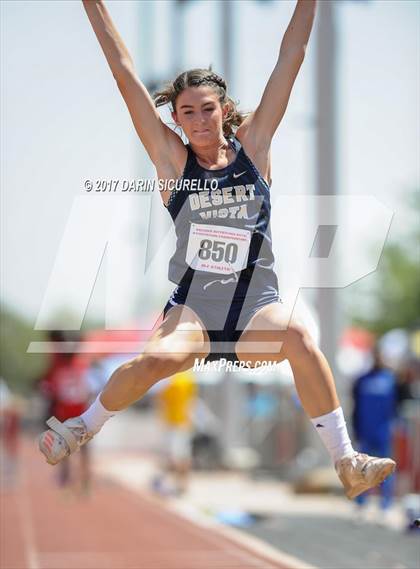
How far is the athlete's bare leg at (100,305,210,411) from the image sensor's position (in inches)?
209

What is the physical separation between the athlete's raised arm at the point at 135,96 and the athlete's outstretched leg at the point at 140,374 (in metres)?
0.72

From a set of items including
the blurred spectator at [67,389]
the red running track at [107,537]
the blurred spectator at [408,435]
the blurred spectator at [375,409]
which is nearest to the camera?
the red running track at [107,537]

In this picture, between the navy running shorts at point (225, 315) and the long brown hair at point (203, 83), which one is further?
the long brown hair at point (203, 83)

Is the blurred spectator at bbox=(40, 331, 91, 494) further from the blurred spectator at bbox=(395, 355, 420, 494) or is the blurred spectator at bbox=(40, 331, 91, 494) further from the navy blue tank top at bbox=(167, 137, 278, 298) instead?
the navy blue tank top at bbox=(167, 137, 278, 298)

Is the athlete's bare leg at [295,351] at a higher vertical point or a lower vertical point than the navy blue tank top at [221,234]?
lower

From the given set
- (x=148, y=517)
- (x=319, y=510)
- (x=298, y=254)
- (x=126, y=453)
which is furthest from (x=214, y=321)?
(x=126, y=453)

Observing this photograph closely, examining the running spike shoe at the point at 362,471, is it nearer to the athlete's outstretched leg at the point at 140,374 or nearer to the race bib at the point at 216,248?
the athlete's outstretched leg at the point at 140,374

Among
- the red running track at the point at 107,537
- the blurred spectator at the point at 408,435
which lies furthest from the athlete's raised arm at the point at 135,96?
the blurred spectator at the point at 408,435

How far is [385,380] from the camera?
43.7 ft

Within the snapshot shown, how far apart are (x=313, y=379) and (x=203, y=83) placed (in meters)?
1.42

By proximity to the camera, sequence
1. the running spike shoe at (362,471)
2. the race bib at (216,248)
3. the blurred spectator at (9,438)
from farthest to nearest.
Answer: the blurred spectator at (9,438) < the race bib at (216,248) < the running spike shoe at (362,471)

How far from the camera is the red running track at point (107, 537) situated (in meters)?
9.60

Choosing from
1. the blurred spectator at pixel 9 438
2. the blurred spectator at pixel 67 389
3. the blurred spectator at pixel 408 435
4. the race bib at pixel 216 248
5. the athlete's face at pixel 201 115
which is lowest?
the blurred spectator at pixel 9 438

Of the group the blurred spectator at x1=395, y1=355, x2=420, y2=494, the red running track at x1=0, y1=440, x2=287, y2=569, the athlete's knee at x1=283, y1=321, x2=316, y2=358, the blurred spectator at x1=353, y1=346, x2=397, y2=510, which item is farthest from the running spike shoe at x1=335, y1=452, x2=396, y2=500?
the blurred spectator at x1=395, y1=355, x2=420, y2=494
